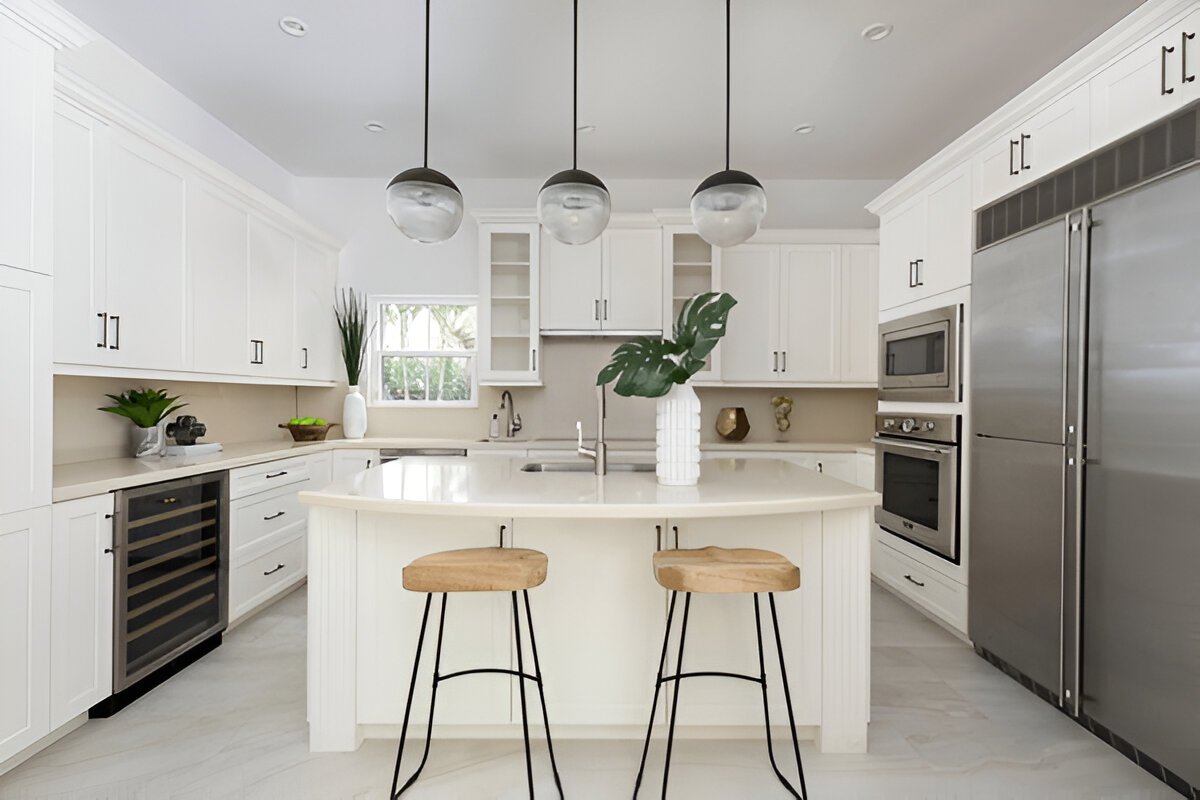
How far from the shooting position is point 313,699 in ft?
6.98

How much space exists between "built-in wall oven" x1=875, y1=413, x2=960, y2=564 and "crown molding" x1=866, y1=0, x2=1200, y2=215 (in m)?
1.28

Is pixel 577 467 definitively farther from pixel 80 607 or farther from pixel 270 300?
pixel 270 300

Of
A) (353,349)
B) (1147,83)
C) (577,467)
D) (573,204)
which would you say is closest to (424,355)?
(353,349)

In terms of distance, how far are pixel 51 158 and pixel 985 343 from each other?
3683 millimetres

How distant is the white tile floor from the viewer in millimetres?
1937

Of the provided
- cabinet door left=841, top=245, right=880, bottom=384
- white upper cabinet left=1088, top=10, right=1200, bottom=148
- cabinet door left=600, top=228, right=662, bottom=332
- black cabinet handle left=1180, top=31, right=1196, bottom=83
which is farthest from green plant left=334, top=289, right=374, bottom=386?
black cabinet handle left=1180, top=31, right=1196, bottom=83

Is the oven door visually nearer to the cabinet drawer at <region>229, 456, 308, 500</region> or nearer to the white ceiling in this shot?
the white ceiling

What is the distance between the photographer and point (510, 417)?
4.82 m

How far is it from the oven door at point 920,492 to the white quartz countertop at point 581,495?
97 cm

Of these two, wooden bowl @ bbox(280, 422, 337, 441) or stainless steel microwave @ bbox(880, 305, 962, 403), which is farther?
wooden bowl @ bbox(280, 422, 337, 441)

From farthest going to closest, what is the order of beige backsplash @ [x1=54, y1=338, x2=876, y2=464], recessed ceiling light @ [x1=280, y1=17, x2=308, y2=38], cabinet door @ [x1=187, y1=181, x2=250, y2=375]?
beige backsplash @ [x1=54, y1=338, x2=876, y2=464]
cabinet door @ [x1=187, y1=181, x2=250, y2=375]
recessed ceiling light @ [x1=280, y1=17, x2=308, y2=38]

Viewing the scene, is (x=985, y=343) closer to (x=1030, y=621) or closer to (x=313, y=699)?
Answer: (x=1030, y=621)

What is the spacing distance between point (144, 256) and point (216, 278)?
0.56 metres

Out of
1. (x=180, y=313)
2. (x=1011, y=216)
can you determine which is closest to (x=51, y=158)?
(x=180, y=313)
